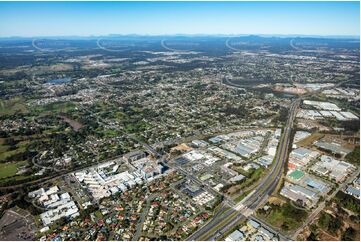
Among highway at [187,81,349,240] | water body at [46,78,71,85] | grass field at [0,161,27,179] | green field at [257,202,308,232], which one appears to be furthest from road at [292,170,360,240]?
water body at [46,78,71,85]

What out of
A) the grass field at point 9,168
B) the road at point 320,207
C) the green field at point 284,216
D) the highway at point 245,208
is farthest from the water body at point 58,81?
the road at point 320,207

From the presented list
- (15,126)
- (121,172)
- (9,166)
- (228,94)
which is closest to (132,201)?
(121,172)

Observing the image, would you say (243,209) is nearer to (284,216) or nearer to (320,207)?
(284,216)

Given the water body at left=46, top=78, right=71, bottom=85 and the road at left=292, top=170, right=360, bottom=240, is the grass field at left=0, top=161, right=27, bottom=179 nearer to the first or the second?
the road at left=292, top=170, right=360, bottom=240

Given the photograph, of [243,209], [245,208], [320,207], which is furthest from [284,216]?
[320,207]

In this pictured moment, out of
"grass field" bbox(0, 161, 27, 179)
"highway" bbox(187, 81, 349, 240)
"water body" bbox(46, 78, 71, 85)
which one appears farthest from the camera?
"water body" bbox(46, 78, 71, 85)

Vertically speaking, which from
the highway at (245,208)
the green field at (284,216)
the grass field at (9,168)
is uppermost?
the green field at (284,216)

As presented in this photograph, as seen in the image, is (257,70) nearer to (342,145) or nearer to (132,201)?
(342,145)

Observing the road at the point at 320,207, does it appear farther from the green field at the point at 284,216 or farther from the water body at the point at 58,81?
the water body at the point at 58,81
